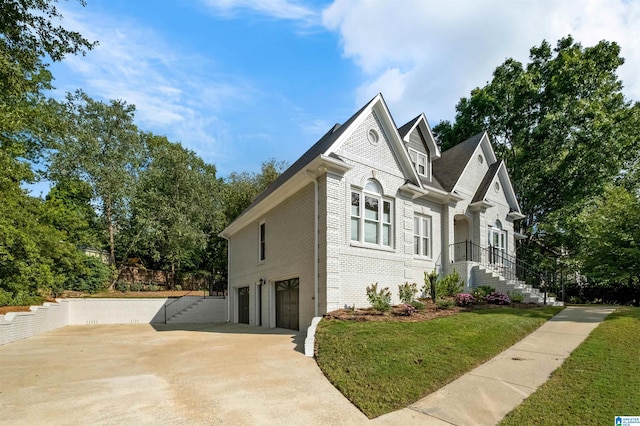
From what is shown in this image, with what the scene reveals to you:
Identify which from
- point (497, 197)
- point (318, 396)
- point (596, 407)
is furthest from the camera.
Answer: point (497, 197)

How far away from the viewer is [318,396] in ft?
20.7

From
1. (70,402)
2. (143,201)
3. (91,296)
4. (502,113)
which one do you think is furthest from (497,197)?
(143,201)

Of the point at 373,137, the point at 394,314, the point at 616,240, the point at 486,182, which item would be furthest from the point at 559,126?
the point at 394,314

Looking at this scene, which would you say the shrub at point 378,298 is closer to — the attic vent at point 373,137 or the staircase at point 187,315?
the attic vent at point 373,137

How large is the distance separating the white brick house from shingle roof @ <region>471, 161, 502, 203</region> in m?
0.06

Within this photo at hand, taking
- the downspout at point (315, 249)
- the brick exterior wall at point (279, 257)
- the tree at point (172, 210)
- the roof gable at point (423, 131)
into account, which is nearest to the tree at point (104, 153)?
the tree at point (172, 210)

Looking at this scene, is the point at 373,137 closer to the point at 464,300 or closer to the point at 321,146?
the point at 321,146

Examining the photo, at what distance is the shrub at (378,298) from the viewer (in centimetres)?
1142

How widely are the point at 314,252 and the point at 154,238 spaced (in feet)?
70.4

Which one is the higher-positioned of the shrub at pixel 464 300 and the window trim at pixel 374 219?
the window trim at pixel 374 219

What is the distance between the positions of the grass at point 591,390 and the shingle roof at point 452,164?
34.0 ft

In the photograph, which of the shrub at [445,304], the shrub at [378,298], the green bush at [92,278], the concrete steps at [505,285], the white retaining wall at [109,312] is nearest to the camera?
the shrub at [378,298]

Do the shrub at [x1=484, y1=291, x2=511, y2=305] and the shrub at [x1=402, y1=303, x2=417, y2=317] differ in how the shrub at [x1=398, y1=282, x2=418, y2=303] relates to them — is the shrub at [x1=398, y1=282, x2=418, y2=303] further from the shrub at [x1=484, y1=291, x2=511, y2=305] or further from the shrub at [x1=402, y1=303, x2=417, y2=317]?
the shrub at [x1=484, y1=291, x2=511, y2=305]

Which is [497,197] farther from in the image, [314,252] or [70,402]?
[70,402]
